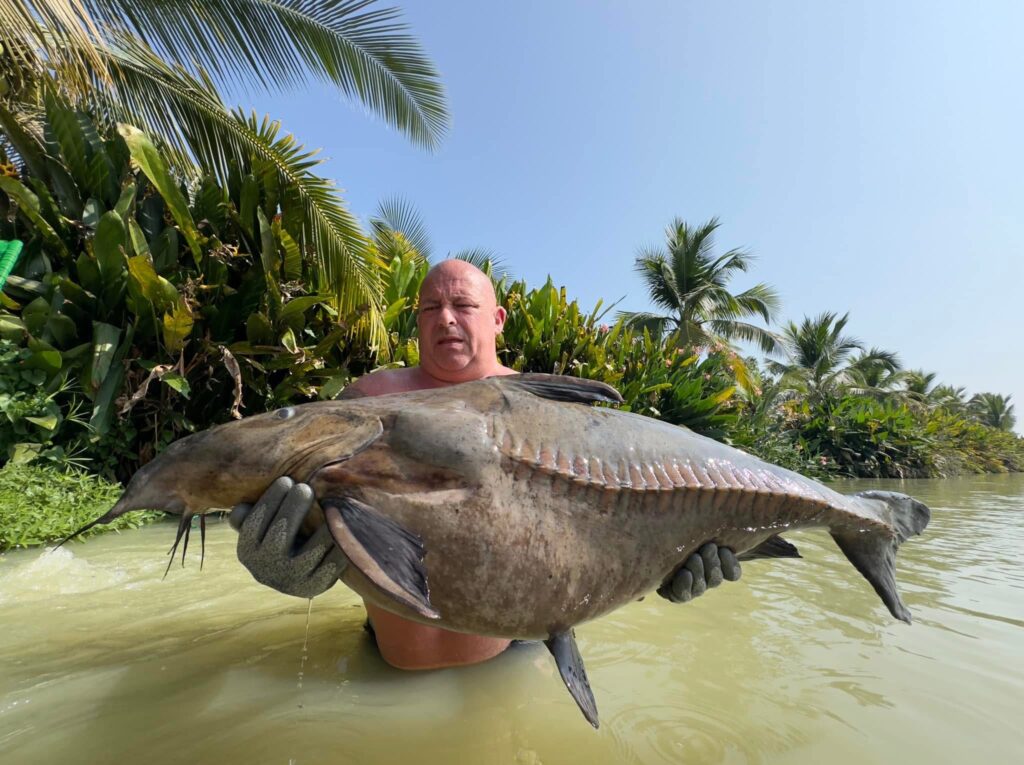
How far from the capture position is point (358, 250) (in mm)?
6238

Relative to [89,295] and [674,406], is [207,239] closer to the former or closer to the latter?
[89,295]

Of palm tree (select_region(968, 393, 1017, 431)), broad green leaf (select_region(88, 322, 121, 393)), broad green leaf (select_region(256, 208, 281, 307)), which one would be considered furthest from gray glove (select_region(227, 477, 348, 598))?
palm tree (select_region(968, 393, 1017, 431))

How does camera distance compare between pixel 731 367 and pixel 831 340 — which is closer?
pixel 731 367

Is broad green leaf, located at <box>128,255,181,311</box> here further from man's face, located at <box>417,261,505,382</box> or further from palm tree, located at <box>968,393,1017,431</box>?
palm tree, located at <box>968,393,1017,431</box>

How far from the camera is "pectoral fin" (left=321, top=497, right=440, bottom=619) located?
118cm

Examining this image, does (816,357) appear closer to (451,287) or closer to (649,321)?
(649,321)

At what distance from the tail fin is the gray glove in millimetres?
1716

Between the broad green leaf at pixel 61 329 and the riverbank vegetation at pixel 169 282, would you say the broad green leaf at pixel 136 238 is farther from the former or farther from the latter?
the broad green leaf at pixel 61 329

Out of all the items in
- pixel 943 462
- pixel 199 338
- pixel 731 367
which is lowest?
pixel 943 462

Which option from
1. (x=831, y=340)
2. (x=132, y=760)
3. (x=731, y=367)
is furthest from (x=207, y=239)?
(x=831, y=340)

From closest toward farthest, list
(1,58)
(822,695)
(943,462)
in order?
(822,695) → (1,58) → (943,462)

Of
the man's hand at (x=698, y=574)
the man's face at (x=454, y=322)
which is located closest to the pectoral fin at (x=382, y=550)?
the man's hand at (x=698, y=574)

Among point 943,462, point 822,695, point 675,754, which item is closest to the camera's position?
point 675,754

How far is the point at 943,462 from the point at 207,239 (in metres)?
22.0
